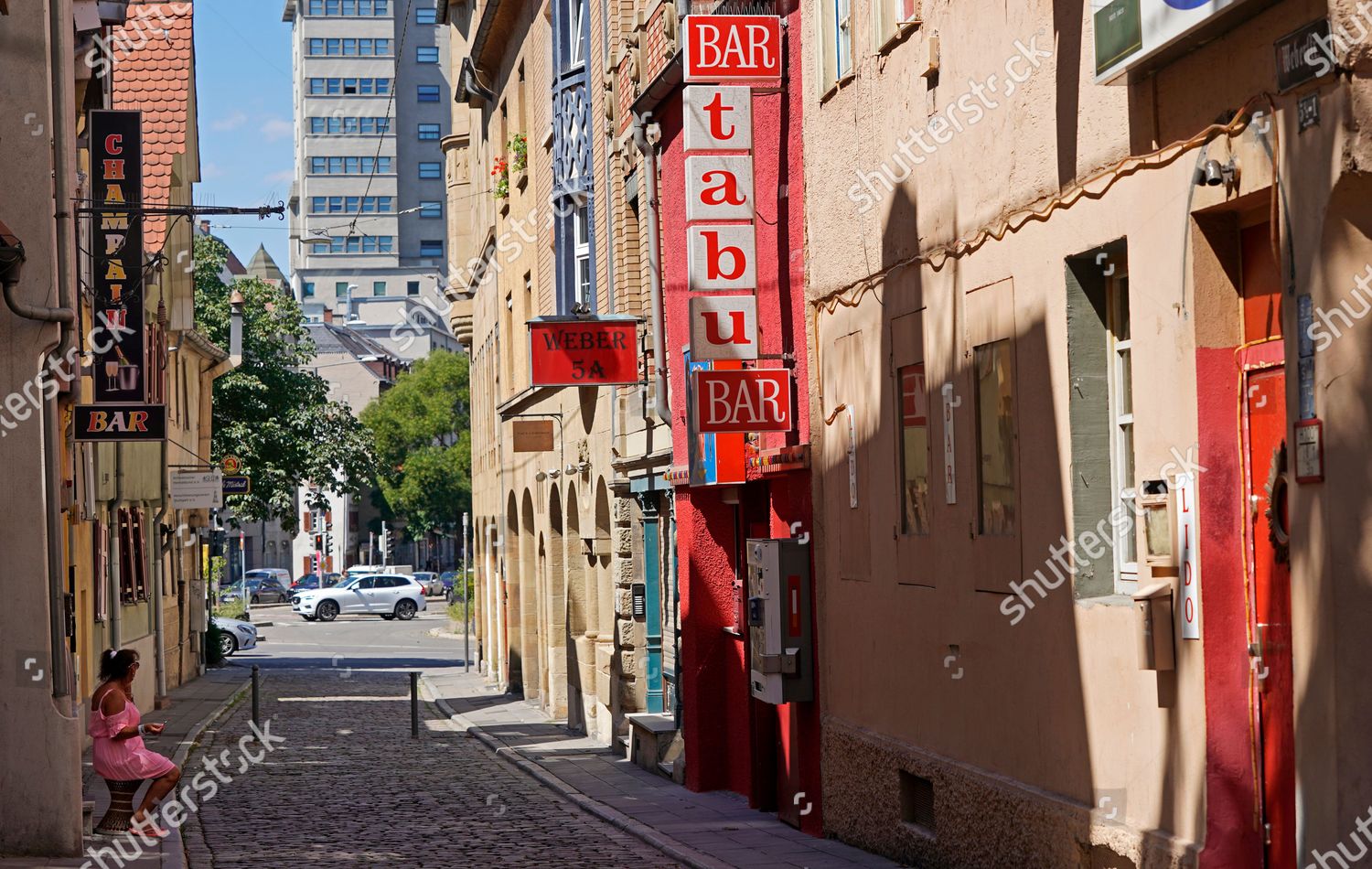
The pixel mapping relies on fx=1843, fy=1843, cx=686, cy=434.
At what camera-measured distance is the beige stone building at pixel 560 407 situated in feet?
69.8

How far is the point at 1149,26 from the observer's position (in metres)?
7.91

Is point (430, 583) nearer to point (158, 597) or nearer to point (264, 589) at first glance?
point (264, 589)

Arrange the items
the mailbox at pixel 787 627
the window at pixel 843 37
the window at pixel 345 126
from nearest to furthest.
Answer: the window at pixel 843 37 → the mailbox at pixel 787 627 → the window at pixel 345 126

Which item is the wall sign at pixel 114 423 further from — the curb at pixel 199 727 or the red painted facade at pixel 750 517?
the red painted facade at pixel 750 517

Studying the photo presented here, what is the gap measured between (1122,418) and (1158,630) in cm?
130

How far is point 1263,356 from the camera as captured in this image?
7.68m

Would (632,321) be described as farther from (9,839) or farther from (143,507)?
(143,507)

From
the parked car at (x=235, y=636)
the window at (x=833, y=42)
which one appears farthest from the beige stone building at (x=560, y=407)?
the parked car at (x=235, y=636)

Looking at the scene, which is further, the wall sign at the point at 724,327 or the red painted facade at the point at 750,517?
the wall sign at the point at 724,327

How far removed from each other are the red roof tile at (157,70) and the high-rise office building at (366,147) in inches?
3857

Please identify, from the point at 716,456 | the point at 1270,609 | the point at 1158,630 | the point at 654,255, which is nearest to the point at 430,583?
the point at 654,255

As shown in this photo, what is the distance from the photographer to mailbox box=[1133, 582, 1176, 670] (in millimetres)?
8156

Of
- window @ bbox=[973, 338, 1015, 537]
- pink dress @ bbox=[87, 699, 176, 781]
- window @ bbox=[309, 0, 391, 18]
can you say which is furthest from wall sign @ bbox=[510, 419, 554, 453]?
window @ bbox=[309, 0, 391, 18]

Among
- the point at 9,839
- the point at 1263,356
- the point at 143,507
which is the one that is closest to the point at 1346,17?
the point at 1263,356
